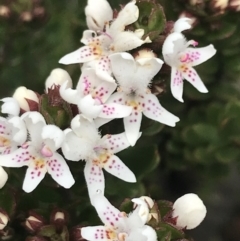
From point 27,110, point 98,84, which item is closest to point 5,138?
point 27,110

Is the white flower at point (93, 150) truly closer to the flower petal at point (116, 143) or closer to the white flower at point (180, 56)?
the flower petal at point (116, 143)

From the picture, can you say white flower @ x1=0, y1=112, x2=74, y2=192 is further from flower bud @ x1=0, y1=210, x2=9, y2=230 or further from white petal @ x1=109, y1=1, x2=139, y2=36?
white petal @ x1=109, y1=1, x2=139, y2=36

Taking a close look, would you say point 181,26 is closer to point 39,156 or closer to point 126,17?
point 126,17

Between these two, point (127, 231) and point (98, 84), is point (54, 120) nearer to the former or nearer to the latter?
point (98, 84)

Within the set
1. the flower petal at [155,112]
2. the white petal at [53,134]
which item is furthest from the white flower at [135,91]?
the white petal at [53,134]

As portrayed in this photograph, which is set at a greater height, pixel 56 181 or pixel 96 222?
pixel 56 181

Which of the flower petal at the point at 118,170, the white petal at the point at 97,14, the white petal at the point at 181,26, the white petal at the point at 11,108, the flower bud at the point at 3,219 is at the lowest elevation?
the flower bud at the point at 3,219
